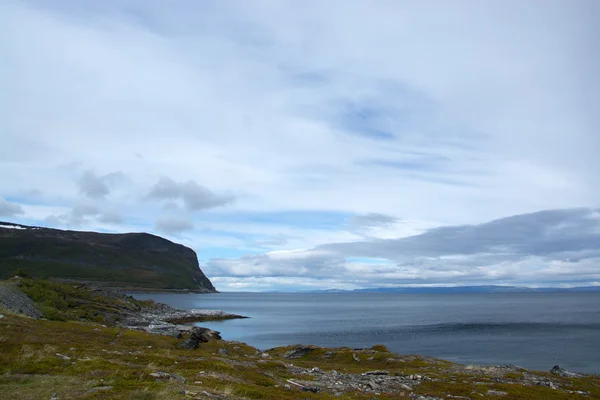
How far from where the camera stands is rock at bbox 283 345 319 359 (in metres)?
64.4

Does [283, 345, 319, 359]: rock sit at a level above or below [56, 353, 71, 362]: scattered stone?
below

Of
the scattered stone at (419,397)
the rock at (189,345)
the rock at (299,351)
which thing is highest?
the scattered stone at (419,397)

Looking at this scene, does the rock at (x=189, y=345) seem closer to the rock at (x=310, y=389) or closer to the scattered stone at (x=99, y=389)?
the rock at (x=310, y=389)

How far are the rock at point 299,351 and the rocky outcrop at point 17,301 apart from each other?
39865 mm

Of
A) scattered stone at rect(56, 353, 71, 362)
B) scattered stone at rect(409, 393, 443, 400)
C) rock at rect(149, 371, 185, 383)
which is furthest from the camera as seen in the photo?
scattered stone at rect(409, 393, 443, 400)

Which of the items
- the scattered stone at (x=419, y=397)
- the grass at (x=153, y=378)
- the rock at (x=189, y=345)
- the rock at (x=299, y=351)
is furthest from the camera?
the rock at (x=299, y=351)

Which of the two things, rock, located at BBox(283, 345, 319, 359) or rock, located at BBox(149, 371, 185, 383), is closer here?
rock, located at BBox(149, 371, 185, 383)

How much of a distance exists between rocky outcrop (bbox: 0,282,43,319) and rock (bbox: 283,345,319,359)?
131 feet

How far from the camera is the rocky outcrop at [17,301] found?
63.9 m

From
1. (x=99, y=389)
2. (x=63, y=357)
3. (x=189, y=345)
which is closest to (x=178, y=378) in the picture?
(x=99, y=389)

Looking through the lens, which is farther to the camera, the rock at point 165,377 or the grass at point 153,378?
the rock at point 165,377

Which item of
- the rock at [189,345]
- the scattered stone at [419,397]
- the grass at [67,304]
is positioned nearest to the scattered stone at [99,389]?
the scattered stone at [419,397]

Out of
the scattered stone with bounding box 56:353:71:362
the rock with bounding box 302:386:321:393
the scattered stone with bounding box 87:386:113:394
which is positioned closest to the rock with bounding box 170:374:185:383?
the scattered stone with bounding box 87:386:113:394

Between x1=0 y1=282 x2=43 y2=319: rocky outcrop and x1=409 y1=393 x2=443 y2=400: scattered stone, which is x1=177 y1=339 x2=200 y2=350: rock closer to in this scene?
x1=0 y1=282 x2=43 y2=319: rocky outcrop
